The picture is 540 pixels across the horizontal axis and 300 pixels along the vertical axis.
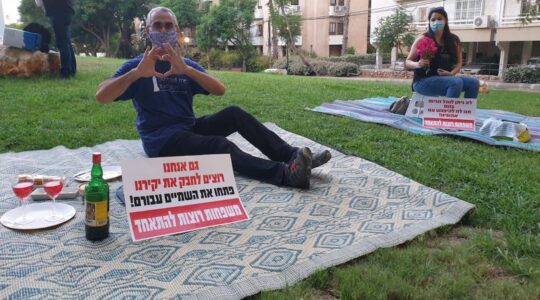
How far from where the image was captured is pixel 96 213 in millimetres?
2412

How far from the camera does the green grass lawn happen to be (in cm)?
209

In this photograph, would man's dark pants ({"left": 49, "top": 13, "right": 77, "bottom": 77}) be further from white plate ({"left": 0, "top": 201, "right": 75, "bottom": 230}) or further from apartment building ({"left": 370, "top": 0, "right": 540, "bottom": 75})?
apartment building ({"left": 370, "top": 0, "right": 540, "bottom": 75})

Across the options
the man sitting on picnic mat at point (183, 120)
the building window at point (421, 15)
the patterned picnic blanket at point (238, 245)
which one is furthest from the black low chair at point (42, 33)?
the building window at point (421, 15)

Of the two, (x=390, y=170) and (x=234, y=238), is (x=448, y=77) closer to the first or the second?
(x=390, y=170)

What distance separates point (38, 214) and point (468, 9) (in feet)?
92.9

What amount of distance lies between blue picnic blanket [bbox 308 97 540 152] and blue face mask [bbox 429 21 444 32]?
4.27 feet

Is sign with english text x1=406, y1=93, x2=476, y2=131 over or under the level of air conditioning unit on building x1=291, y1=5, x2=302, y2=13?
under

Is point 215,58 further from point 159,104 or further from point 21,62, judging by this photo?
point 159,104

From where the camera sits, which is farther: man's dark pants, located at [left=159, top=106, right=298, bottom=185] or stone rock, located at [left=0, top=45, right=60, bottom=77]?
stone rock, located at [left=0, top=45, right=60, bottom=77]

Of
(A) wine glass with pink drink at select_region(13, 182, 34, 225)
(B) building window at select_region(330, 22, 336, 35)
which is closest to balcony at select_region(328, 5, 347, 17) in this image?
(B) building window at select_region(330, 22, 336, 35)

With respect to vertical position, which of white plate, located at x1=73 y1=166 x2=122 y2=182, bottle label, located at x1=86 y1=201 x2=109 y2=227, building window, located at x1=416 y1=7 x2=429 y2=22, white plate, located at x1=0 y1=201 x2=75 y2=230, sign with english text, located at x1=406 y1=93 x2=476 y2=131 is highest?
building window, located at x1=416 y1=7 x2=429 y2=22

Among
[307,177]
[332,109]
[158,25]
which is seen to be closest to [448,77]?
[332,109]

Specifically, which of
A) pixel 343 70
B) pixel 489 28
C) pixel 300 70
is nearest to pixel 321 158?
pixel 343 70

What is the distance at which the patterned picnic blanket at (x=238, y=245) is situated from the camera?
6.79ft
